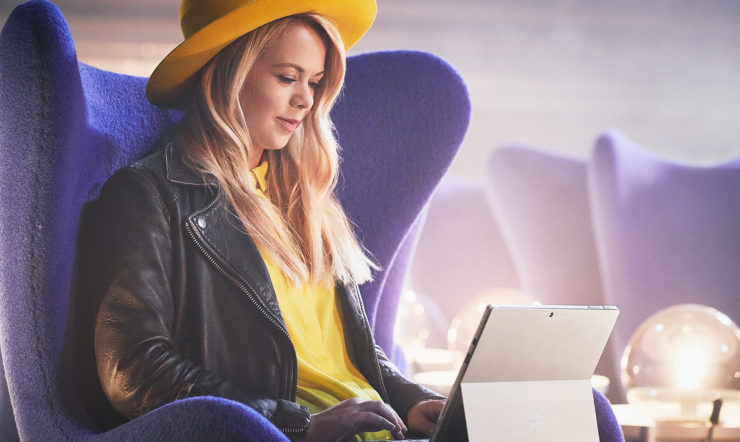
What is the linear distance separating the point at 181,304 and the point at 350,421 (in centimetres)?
29

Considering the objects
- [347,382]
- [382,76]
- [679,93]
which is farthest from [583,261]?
[347,382]

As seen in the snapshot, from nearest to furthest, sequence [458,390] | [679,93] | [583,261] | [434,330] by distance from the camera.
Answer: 1. [458,390]
2. [583,261]
3. [434,330]
4. [679,93]

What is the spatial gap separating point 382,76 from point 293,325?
55 cm

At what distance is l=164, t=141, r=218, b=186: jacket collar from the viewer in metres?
1.10

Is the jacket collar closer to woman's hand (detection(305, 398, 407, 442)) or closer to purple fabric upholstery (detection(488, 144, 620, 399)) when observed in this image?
woman's hand (detection(305, 398, 407, 442))

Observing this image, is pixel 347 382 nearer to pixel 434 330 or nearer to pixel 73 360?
pixel 73 360

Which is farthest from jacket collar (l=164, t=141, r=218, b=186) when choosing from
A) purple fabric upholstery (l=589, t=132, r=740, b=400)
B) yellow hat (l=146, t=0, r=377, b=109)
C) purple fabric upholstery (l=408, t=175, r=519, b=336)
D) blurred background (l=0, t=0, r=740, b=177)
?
blurred background (l=0, t=0, r=740, b=177)

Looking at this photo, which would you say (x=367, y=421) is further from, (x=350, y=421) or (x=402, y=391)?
(x=402, y=391)

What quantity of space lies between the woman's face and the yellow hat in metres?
0.05

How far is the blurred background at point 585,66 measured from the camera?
4.16m

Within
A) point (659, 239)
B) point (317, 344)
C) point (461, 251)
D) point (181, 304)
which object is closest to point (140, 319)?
point (181, 304)

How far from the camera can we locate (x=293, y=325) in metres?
1.16

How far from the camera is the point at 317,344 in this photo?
3.91ft

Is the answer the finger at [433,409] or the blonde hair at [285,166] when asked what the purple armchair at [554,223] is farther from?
the finger at [433,409]
